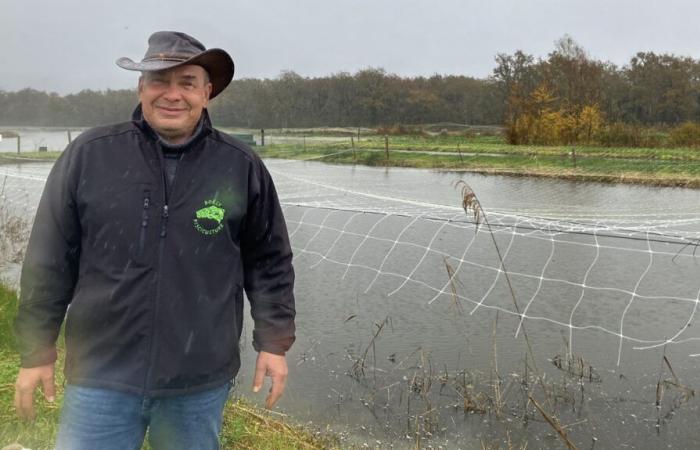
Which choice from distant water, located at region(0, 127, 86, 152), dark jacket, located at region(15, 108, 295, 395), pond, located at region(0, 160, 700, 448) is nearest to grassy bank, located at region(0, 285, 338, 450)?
pond, located at region(0, 160, 700, 448)

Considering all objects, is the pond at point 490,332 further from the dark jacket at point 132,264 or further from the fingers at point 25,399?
the fingers at point 25,399

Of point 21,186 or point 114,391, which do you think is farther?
point 21,186

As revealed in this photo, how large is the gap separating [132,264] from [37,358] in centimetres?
45

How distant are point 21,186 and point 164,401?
13124 millimetres

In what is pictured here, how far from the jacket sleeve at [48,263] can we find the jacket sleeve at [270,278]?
1.92ft

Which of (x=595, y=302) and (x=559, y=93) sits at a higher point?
(x=559, y=93)

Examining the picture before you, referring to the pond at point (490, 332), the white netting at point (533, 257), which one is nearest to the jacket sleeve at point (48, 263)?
the pond at point (490, 332)

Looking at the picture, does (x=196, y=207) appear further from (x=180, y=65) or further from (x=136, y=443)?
(x=136, y=443)

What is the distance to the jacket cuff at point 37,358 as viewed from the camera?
2.13 m

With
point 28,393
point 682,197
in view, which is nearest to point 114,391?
point 28,393

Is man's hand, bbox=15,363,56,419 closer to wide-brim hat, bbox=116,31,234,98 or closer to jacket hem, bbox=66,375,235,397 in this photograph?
jacket hem, bbox=66,375,235,397

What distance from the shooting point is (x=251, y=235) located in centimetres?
234

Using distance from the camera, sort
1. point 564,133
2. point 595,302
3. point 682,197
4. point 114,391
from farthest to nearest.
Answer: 1. point 564,133
2. point 682,197
3. point 595,302
4. point 114,391

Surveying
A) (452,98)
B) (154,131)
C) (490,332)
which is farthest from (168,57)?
(452,98)
